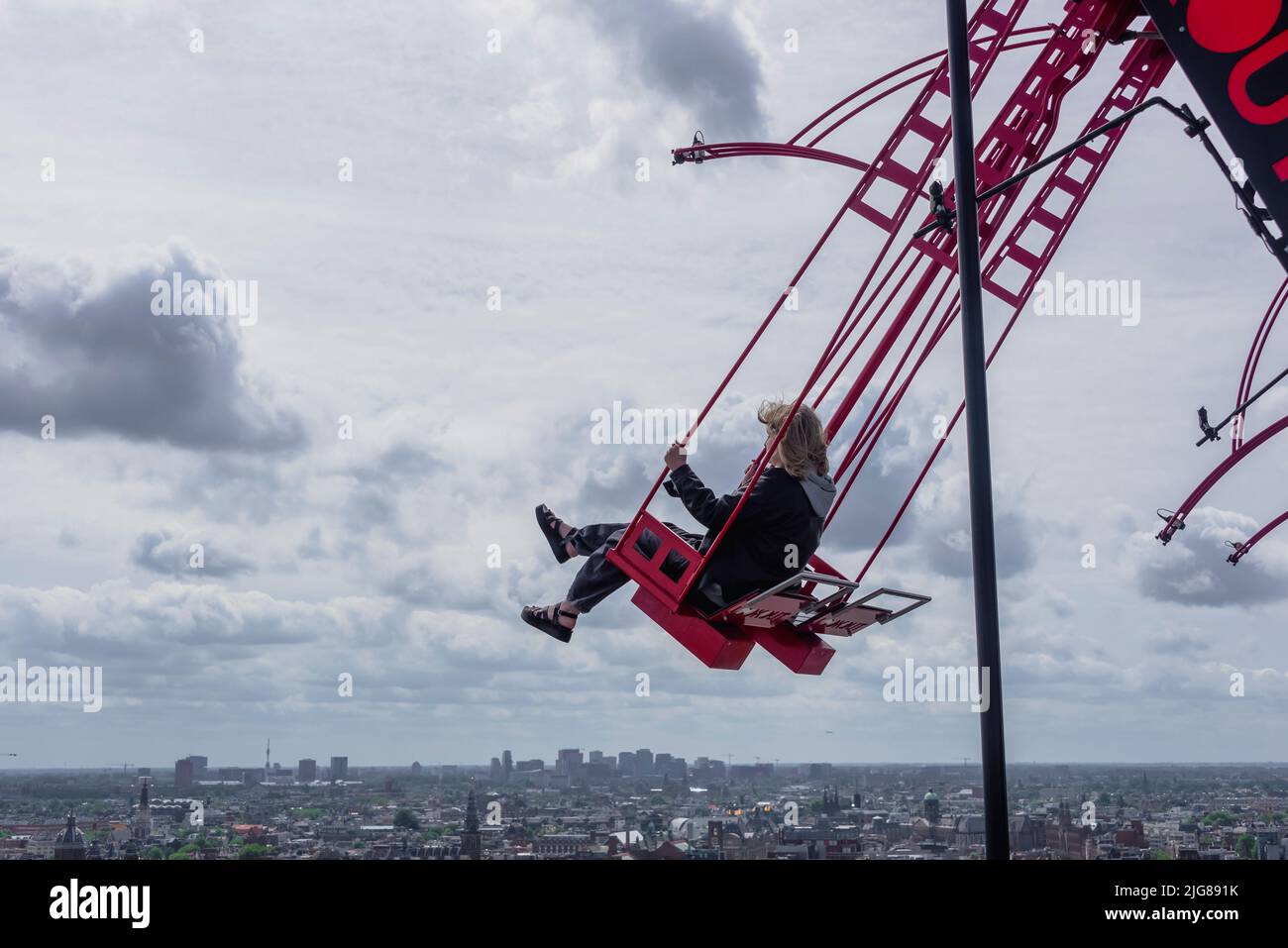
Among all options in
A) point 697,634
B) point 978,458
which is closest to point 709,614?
point 697,634

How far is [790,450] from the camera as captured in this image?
29.3 feet

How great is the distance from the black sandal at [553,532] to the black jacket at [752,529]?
1495 millimetres

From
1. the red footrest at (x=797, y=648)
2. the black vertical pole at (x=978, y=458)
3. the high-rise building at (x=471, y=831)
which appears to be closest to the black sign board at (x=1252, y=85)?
the black vertical pole at (x=978, y=458)

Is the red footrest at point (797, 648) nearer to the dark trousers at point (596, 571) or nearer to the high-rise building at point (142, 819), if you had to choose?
the dark trousers at point (596, 571)

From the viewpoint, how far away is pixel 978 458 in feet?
20.0

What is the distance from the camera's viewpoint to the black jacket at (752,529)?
876 centimetres

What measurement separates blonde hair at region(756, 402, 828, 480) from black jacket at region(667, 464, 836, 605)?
0.09 m

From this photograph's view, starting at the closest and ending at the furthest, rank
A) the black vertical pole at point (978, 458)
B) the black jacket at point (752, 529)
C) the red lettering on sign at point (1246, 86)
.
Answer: the black vertical pole at point (978, 458)
the red lettering on sign at point (1246, 86)
the black jacket at point (752, 529)

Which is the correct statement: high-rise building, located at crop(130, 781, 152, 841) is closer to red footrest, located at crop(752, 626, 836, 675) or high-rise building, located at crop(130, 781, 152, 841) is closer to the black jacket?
red footrest, located at crop(752, 626, 836, 675)

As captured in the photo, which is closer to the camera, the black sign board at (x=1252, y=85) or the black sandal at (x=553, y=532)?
the black sign board at (x=1252, y=85)

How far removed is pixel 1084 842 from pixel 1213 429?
4.26 meters
